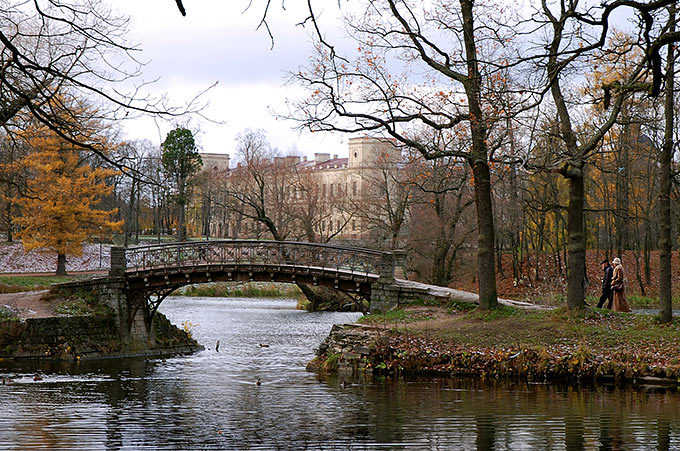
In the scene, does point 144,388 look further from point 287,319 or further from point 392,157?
point 392,157

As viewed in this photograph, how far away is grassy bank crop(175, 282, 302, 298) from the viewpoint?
165 ft

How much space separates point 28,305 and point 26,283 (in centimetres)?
1505

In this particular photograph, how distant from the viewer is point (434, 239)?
4141 centimetres

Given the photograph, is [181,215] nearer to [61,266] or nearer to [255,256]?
[61,266]

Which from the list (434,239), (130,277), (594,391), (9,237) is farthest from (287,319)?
(9,237)

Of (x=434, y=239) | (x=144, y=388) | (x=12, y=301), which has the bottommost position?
(x=144, y=388)

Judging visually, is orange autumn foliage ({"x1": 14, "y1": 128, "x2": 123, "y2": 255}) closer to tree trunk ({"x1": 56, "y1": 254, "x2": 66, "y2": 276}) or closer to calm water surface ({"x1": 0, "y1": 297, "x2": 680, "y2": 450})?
tree trunk ({"x1": 56, "y1": 254, "x2": 66, "y2": 276})

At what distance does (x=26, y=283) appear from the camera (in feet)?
131

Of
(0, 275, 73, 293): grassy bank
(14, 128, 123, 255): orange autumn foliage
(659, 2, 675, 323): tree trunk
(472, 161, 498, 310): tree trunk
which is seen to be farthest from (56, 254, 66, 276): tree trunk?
(659, 2, 675, 323): tree trunk

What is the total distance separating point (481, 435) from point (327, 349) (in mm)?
10164

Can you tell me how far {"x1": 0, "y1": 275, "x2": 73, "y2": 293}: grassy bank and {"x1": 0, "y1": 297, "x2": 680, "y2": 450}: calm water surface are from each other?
14120mm

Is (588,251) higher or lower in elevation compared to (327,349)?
higher

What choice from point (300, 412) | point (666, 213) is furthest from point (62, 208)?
point (666, 213)

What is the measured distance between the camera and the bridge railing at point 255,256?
26.6 metres
